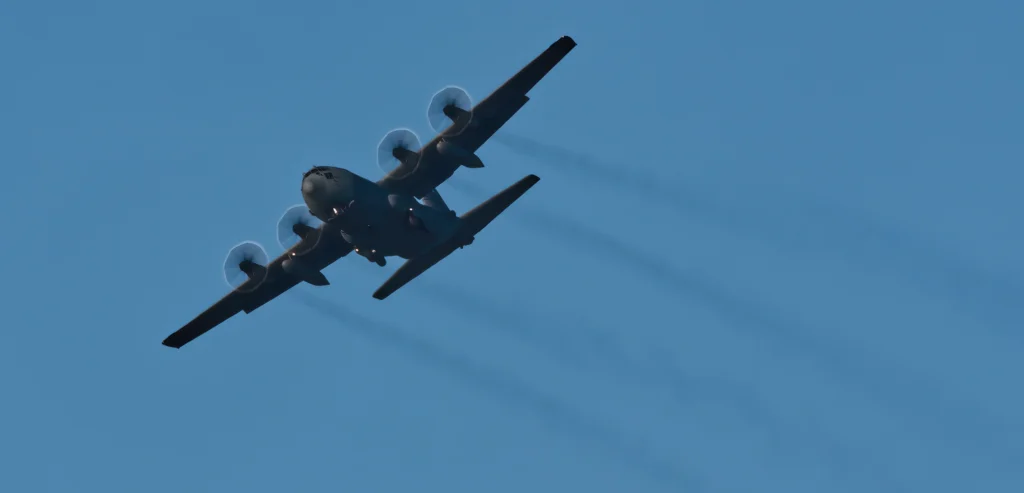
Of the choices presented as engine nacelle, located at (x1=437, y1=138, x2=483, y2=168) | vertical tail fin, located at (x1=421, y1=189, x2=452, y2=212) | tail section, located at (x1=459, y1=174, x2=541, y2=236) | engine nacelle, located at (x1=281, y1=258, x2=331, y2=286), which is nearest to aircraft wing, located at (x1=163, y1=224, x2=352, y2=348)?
engine nacelle, located at (x1=281, y1=258, x2=331, y2=286)

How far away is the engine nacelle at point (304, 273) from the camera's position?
7650 centimetres

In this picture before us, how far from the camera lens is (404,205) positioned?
7162 centimetres

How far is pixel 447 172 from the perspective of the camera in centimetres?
7488

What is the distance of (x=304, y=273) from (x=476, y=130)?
11343 mm

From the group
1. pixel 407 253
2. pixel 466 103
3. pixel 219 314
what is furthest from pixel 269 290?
pixel 466 103

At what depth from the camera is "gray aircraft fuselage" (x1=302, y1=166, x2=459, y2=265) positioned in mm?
70125

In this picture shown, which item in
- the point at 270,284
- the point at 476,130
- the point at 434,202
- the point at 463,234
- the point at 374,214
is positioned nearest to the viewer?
the point at 374,214

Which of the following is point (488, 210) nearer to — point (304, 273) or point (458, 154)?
point (458, 154)

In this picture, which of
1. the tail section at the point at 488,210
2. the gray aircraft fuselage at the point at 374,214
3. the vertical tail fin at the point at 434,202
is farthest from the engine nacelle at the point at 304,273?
the tail section at the point at 488,210

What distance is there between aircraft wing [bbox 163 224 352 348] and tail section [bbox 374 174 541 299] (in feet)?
9.97

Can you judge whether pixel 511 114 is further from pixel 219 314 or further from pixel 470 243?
pixel 219 314

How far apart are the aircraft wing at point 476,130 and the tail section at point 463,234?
1.30m

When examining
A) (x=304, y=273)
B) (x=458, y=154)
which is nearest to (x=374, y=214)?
(x=458, y=154)

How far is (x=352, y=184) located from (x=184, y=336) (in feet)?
52.4
